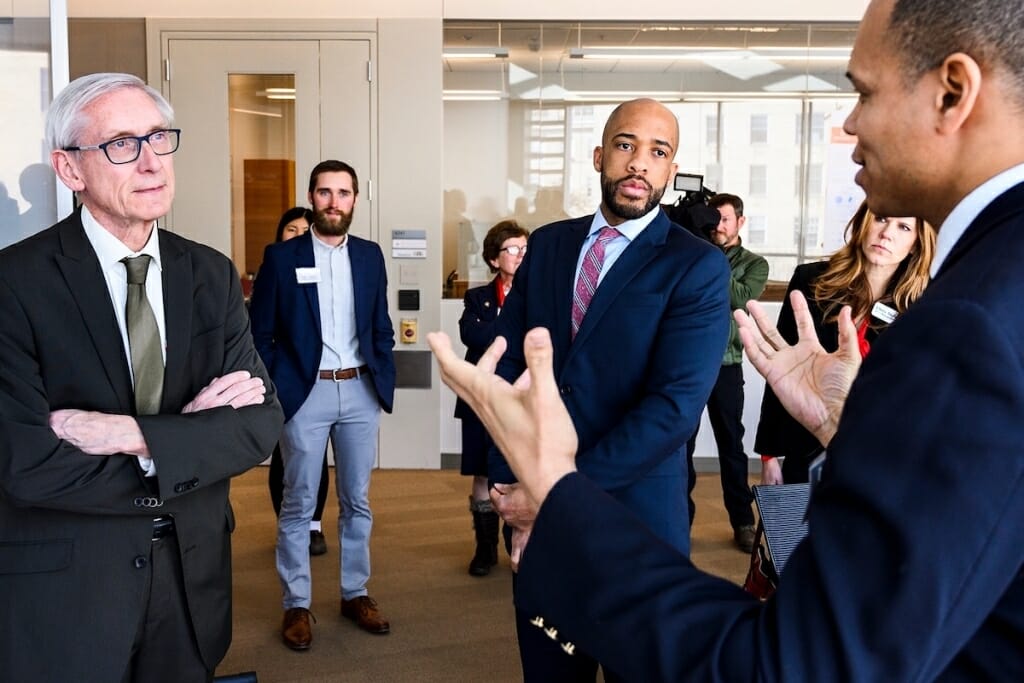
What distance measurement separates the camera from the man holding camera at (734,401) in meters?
5.18

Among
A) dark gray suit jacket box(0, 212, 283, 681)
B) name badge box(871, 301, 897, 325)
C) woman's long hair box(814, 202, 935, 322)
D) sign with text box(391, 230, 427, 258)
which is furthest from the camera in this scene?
sign with text box(391, 230, 427, 258)

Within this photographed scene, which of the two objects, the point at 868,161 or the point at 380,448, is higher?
the point at 868,161

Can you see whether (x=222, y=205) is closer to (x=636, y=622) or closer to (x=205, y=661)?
(x=205, y=661)

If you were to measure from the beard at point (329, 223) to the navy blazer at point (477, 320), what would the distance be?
96 centimetres

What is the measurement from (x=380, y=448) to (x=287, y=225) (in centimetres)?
193

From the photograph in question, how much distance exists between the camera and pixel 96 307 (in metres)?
1.89

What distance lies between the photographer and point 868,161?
2.89 ft

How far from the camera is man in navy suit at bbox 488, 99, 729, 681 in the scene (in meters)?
2.27

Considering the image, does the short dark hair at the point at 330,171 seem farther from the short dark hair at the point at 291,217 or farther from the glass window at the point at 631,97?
the glass window at the point at 631,97

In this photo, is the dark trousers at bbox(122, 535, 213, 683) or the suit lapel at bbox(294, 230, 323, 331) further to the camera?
the suit lapel at bbox(294, 230, 323, 331)

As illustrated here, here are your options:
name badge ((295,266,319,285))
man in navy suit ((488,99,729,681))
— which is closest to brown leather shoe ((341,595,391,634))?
name badge ((295,266,319,285))

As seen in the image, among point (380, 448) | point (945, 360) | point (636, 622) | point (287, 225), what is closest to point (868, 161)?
point (945, 360)

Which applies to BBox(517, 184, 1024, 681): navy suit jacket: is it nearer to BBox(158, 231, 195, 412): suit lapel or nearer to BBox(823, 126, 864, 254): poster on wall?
BBox(158, 231, 195, 412): suit lapel

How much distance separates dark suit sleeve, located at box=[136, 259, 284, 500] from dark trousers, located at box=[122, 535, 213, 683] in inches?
7.6
